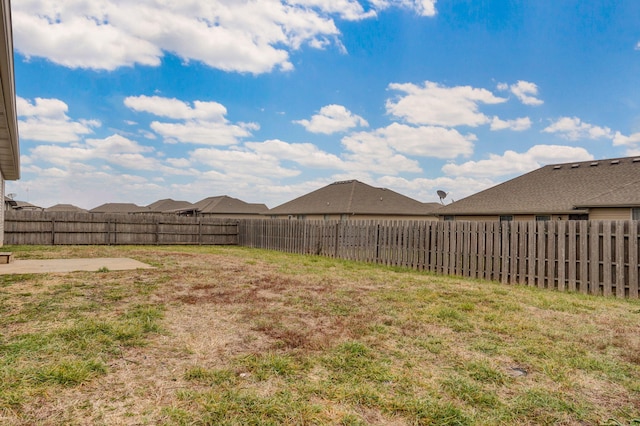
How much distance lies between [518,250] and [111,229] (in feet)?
66.7

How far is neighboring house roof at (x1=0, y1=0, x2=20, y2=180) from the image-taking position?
3.88 metres

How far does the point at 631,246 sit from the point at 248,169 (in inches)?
1174

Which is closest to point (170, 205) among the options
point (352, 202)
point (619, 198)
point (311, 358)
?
point (352, 202)

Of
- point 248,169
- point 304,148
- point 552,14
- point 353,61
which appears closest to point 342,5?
point 353,61

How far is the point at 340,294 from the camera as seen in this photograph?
7020 mm

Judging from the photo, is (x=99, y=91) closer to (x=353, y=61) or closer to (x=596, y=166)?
(x=353, y=61)

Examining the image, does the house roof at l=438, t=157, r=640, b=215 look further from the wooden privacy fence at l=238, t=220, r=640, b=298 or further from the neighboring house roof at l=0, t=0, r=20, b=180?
the neighboring house roof at l=0, t=0, r=20, b=180

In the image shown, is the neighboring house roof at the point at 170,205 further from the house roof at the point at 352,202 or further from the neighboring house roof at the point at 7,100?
the neighboring house roof at the point at 7,100

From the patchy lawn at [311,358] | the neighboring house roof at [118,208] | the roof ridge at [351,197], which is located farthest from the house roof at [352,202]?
the neighboring house roof at [118,208]

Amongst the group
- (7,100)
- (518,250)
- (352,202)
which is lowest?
(518,250)

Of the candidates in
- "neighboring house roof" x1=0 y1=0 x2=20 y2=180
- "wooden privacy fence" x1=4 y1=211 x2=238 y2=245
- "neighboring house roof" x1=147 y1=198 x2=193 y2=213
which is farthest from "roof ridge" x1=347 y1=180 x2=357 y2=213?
"neighboring house roof" x1=147 y1=198 x2=193 y2=213

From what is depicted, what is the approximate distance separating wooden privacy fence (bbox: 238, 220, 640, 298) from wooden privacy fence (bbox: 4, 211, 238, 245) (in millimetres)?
11682

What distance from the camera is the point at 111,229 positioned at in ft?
67.7

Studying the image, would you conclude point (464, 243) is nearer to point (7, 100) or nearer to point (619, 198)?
point (619, 198)
